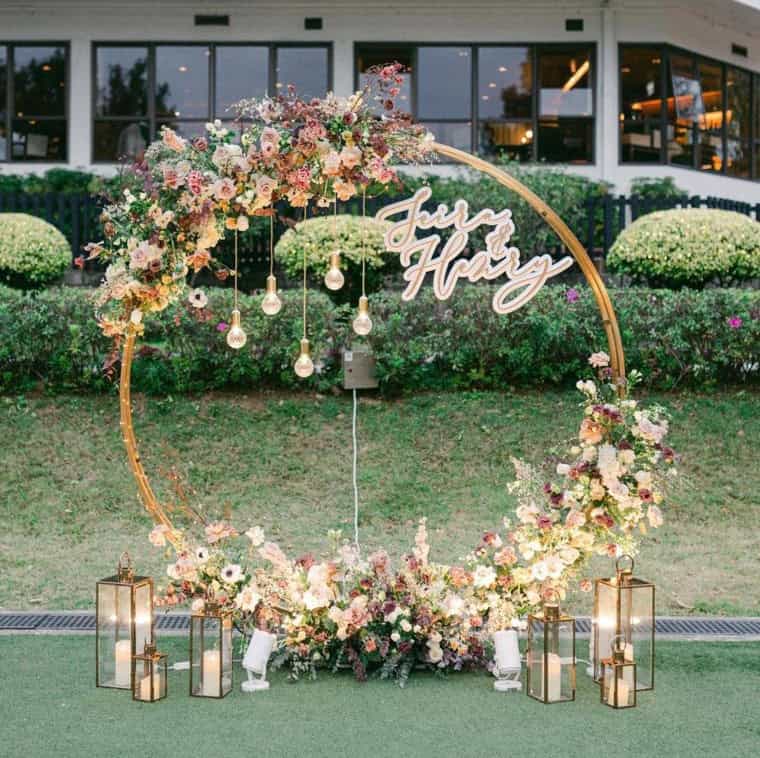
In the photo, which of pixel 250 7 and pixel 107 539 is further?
pixel 250 7

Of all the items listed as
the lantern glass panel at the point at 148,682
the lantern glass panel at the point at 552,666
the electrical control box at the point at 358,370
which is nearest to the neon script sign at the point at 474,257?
the lantern glass panel at the point at 552,666

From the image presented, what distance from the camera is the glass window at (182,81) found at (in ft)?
50.1

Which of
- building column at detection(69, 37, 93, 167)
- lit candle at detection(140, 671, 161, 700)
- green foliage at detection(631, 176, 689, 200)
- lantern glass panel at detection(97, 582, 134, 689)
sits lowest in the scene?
lit candle at detection(140, 671, 161, 700)

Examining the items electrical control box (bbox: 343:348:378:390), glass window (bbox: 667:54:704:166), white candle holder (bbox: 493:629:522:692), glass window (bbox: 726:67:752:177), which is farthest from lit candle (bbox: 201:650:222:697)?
glass window (bbox: 726:67:752:177)

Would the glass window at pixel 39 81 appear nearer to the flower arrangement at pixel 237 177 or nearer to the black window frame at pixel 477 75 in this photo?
the black window frame at pixel 477 75

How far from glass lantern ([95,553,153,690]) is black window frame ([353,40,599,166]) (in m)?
11.3

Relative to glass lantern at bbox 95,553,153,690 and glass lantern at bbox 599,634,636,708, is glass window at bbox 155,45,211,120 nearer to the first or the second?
glass lantern at bbox 95,553,153,690

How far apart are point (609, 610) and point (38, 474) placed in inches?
218

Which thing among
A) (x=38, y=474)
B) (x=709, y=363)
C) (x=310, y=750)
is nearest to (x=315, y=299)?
(x=38, y=474)

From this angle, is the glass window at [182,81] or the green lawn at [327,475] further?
the glass window at [182,81]

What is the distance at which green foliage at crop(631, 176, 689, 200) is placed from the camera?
1440 centimetres

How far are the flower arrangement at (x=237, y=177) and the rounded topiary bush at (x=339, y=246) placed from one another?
5.18 meters

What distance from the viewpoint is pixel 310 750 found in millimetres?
4340

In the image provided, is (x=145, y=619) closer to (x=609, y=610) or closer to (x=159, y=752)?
(x=159, y=752)
